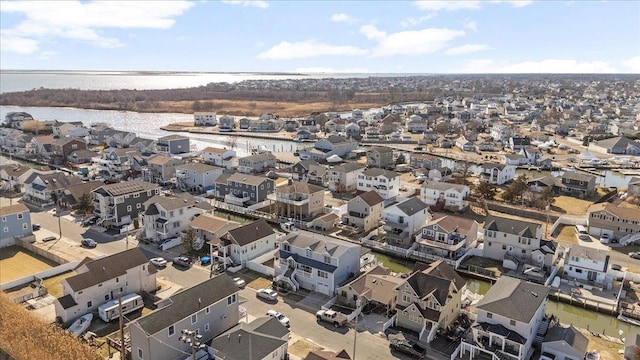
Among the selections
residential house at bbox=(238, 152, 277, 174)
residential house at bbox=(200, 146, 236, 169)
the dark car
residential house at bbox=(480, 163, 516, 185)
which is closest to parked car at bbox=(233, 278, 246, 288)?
the dark car

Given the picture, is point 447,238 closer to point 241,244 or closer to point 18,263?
point 241,244

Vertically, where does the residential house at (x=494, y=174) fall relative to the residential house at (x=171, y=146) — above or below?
below

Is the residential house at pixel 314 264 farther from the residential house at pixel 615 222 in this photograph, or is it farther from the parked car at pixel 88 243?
the residential house at pixel 615 222

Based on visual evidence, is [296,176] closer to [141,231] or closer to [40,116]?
[141,231]

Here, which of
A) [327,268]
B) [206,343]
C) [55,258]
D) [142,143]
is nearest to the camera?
[206,343]

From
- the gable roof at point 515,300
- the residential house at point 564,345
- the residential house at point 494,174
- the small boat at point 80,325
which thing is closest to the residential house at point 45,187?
the small boat at point 80,325

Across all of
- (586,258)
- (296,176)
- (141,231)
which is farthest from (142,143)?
(586,258)
